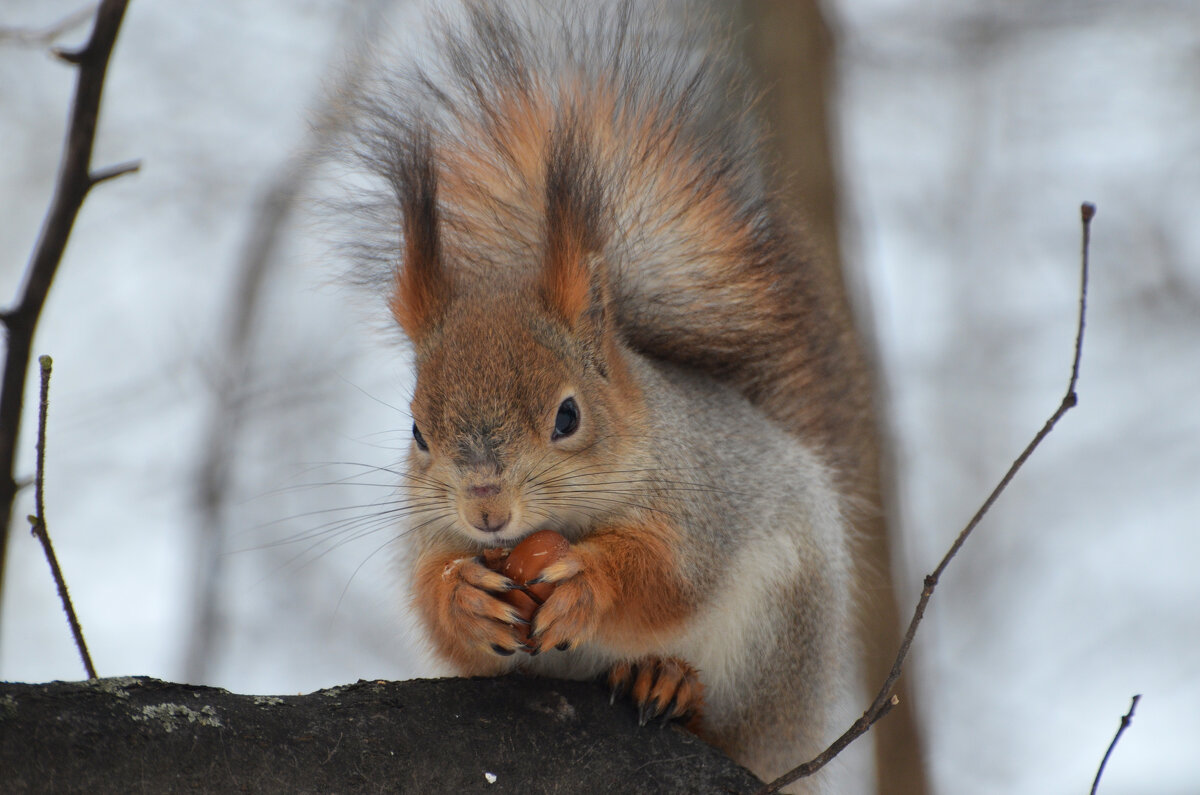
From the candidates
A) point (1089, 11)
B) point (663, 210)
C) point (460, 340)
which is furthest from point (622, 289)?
point (1089, 11)

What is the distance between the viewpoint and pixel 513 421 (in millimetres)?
2350

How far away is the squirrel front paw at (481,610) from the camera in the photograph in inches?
85.4

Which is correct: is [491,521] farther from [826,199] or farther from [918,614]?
[826,199]

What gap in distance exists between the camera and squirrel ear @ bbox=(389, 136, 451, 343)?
8.48 feet

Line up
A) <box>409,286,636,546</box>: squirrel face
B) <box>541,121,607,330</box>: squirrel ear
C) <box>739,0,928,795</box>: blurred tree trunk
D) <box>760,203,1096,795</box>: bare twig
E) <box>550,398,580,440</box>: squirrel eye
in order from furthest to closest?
<box>739,0,928,795</box>: blurred tree trunk
<box>541,121,607,330</box>: squirrel ear
<box>550,398,580,440</box>: squirrel eye
<box>409,286,636,546</box>: squirrel face
<box>760,203,1096,795</box>: bare twig

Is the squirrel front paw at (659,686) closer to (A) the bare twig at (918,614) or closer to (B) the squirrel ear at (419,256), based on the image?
(A) the bare twig at (918,614)

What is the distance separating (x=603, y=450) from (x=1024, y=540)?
4.30 meters

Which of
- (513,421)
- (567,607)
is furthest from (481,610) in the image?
(513,421)

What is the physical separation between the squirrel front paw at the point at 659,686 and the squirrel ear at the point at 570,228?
2.46 ft

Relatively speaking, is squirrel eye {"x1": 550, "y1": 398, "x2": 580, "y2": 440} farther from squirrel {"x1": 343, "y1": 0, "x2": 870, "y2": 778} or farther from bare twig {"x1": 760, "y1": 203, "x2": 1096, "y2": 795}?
bare twig {"x1": 760, "y1": 203, "x2": 1096, "y2": 795}

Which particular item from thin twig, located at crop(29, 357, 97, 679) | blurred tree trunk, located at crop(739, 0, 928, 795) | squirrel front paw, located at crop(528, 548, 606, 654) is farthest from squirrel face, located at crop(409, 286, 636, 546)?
blurred tree trunk, located at crop(739, 0, 928, 795)

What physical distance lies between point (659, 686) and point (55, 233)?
56.1 inches

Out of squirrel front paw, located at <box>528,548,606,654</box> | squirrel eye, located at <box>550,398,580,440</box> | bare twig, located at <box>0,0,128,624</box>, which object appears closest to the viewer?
bare twig, located at <box>0,0,128,624</box>

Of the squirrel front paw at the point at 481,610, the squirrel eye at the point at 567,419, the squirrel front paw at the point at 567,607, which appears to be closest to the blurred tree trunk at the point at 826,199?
the squirrel eye at the point at 567,419
